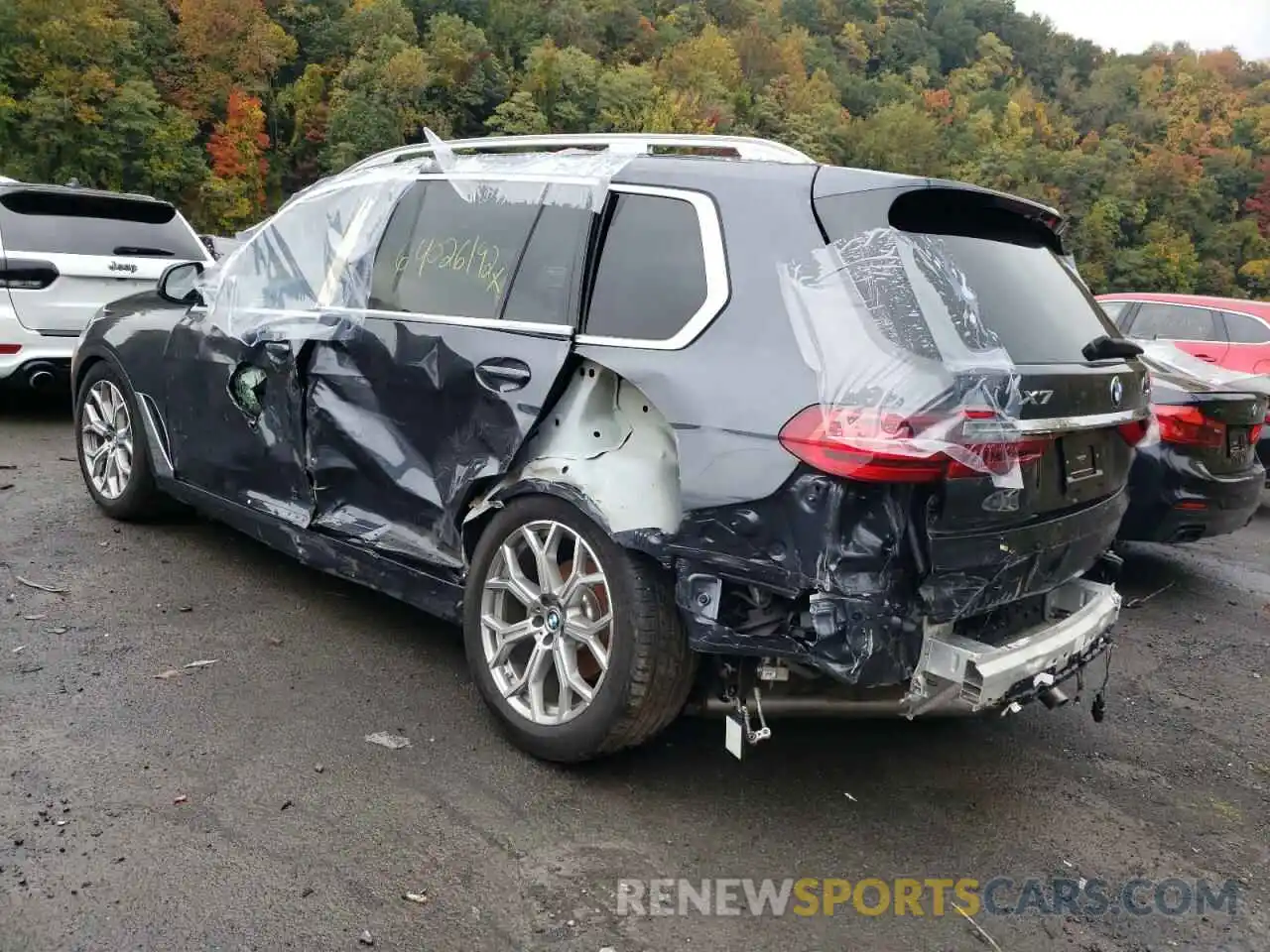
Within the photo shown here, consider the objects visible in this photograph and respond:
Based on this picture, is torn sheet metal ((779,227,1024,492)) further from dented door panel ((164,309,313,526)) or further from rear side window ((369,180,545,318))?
dented door panel ((164,309,313,526))

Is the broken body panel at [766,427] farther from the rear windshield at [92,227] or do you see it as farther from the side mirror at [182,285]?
the rear windshield at [92,227]

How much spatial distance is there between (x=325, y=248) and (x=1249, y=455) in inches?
193

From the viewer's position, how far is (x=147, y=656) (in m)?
3.62

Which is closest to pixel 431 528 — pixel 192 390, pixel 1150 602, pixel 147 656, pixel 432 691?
pixel 432 691

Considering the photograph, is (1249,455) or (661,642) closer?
(661,642)

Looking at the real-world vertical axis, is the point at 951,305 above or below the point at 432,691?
above

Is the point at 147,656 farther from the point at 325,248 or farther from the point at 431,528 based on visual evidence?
the point at 325,248

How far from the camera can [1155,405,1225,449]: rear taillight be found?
201 inches

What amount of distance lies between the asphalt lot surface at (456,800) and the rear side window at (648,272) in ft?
4.55

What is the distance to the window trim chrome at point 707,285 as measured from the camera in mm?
2699

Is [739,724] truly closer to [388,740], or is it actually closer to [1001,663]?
[1001,663]

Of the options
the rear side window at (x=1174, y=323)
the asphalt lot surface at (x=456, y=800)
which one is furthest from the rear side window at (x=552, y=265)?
the rear side window at (x=1174, y=323)

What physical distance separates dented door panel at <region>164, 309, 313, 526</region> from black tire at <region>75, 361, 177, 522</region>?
0.32m

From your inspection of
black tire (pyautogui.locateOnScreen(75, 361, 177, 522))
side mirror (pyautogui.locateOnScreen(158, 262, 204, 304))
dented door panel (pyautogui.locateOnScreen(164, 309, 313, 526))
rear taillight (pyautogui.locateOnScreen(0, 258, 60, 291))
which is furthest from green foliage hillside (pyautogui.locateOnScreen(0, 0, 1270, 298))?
dented door panel (pyautogui.locateOnScreen(164, 309, 313, 526))
